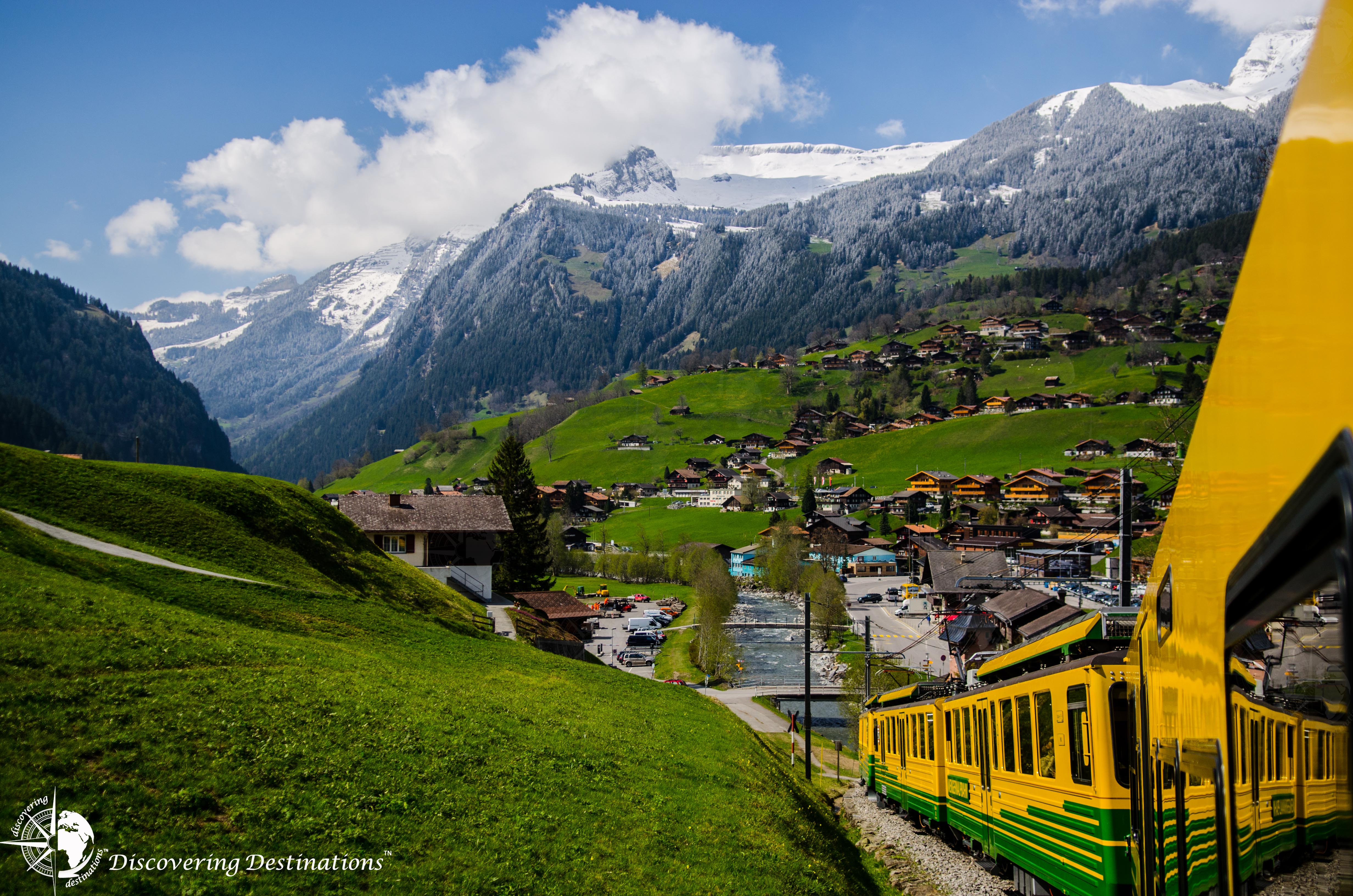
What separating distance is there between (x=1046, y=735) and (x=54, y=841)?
1127 centimetres

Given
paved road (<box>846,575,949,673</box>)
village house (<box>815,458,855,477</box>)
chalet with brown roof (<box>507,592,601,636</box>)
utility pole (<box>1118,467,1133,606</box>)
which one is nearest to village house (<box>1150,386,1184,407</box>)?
village house (<box>815,458,855,477</box>)

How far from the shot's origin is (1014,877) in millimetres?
13797

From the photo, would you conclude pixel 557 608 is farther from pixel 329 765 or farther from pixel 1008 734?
pixel 1008 734

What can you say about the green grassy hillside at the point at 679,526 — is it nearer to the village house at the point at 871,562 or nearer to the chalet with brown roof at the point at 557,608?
the village house at the point at 871,562

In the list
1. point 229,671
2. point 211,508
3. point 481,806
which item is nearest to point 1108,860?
point 481,806

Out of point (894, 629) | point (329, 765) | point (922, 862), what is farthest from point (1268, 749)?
point (894, 629)

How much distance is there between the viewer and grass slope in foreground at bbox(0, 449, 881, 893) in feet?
29.4

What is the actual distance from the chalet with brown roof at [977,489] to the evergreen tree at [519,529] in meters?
93.8

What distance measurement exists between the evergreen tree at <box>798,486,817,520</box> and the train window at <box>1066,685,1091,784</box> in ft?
445

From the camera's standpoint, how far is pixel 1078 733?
9.82 m

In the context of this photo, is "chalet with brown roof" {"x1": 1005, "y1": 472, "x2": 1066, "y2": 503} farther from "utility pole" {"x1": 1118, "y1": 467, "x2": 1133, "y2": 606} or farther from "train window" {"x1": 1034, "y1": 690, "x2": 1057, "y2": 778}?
"train window" {"x1": 1034, "y1": 690, "x2": 1057, "y2": 778}

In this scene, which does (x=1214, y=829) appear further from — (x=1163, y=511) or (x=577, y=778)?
(x=1163, y=511)

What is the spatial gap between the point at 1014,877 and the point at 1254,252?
13.7 metres

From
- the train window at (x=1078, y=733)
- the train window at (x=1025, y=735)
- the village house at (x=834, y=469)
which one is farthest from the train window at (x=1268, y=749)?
the village house at (x=834, y=469)
